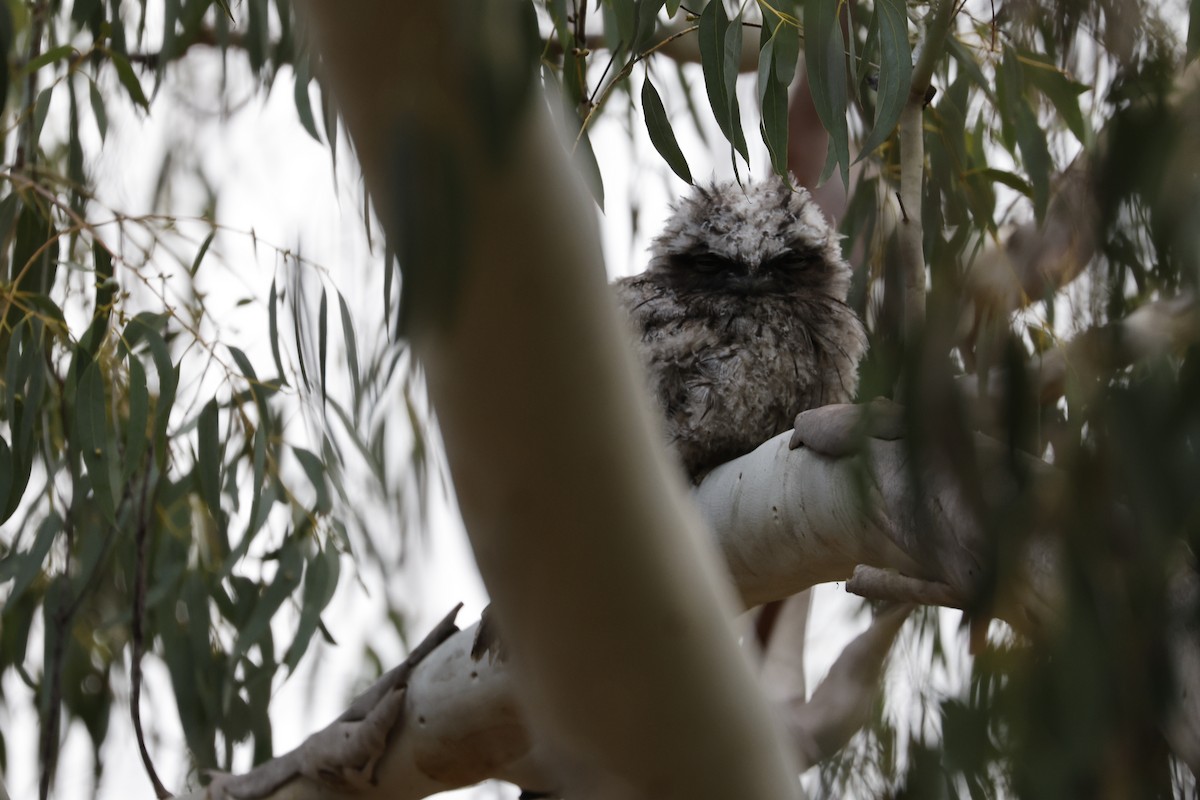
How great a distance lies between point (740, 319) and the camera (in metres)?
1.85

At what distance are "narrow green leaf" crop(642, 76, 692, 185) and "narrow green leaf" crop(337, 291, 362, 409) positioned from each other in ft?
1.53

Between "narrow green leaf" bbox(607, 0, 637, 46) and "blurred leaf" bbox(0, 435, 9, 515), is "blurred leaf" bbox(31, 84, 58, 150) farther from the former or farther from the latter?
"narrow green leaf" bbox(607, 0, 637, 46)

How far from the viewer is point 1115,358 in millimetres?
635

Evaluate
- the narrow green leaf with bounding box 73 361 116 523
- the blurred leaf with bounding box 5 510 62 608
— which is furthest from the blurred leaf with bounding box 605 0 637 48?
the blurred leaf with bounding box 5 510 62 608

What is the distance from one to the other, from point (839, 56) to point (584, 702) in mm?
836

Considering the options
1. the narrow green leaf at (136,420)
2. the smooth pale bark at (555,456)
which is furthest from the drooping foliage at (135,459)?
the smooth pale bark at (555,456)

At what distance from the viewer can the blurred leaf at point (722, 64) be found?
134 centimetres

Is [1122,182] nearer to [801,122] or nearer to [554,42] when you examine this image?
[554,42]

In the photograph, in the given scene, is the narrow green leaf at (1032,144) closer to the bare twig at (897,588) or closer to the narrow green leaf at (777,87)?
the narrow green leaf at (777,87)

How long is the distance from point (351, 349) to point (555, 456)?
3.77ft

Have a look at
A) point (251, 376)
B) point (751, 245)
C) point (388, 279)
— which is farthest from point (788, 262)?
point (388, 279)

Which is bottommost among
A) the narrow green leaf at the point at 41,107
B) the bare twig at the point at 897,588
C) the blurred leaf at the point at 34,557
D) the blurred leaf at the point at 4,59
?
the bare twig at the point at 897,588

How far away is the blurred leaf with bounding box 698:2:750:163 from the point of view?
134 cm

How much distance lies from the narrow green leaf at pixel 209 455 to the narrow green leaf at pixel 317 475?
16 centimetres
